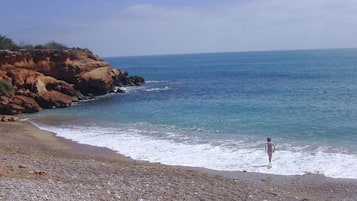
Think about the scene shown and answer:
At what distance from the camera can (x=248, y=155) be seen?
19625 mm

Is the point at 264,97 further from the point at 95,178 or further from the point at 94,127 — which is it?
the point at 95,178

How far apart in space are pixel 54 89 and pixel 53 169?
30709mm

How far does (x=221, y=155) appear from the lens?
19.8m

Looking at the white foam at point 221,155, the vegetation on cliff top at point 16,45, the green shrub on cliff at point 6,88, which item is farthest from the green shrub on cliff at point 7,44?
the white foam at point 221,155

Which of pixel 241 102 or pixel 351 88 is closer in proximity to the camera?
pixel 241 102

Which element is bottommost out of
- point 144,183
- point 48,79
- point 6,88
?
point 144,183

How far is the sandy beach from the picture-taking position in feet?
38.2

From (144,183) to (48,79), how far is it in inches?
1289

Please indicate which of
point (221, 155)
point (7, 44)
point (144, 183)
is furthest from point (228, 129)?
point (7, 44)

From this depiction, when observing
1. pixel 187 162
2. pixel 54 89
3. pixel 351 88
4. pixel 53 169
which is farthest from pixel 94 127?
pixel 351 88

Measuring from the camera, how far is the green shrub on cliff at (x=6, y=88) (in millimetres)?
37156

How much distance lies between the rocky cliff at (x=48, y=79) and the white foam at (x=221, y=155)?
14.5 meters


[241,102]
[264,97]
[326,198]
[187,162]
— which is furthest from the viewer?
[264,97]

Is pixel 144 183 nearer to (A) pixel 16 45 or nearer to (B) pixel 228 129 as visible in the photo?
(B) pixel 228 129
